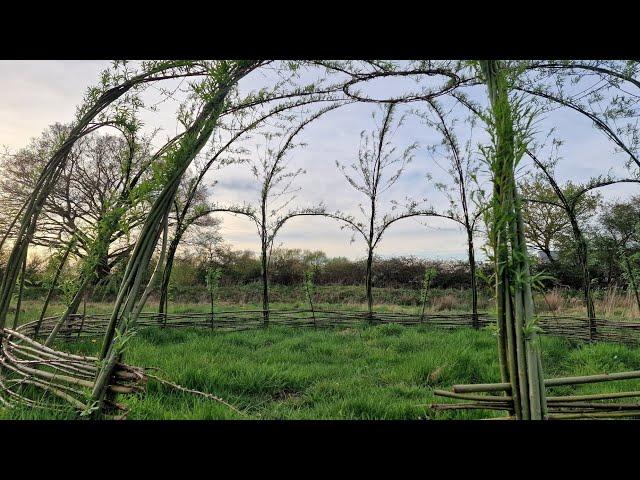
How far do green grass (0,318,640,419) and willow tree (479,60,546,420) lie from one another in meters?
1.12

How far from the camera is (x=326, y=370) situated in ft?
9.46

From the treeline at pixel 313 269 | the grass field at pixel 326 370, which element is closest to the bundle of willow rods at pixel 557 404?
the grass field at pixel 326 370

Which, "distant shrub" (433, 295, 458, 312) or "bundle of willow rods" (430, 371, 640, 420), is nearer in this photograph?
"bundle of willow rods" (430, 371, 640, 420)

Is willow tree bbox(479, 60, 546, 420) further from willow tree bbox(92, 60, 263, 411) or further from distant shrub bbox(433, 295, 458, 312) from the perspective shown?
distant shrub bbox(433, 295, 458, 312)

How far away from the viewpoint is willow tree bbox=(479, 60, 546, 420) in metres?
0.57

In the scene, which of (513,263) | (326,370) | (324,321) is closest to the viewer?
(513,263)

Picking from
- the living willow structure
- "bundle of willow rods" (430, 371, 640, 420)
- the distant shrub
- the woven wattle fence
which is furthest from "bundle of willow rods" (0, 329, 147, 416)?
the distant shrub

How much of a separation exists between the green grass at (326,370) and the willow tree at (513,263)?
112 centimetres

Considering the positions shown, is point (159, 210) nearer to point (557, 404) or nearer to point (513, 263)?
point (513, 263)

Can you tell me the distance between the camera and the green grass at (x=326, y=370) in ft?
6.32

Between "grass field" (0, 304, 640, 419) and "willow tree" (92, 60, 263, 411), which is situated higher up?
"willow tree" (92, 60, 263, 411)

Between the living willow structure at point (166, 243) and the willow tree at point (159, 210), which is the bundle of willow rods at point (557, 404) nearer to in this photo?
the living willow structure at point (166, 243)

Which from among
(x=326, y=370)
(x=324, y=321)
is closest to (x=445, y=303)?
(x=324, y=321)
